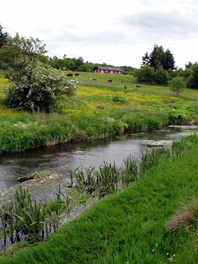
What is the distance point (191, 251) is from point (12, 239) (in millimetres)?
4160

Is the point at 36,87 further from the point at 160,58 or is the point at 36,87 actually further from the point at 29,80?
the point at 160,58

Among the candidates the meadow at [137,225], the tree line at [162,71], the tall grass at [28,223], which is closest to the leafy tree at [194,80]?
the tree line at [162,71]

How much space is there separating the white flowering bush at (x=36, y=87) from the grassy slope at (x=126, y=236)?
1676 centimetres

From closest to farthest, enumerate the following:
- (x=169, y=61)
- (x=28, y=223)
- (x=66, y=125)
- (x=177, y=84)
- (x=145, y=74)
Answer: (x=28, y=223) < (x=66, y=125) < (x=177, y=84) < (x=145, y=74) < (x=169, y=61)

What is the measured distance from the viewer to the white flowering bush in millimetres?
21047

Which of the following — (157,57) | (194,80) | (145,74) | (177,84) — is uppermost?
(157,57)

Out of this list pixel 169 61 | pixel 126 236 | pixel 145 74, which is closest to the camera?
pixel 126 236

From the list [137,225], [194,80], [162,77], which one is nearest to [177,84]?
[194,80]

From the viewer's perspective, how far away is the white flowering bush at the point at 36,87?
2105cm

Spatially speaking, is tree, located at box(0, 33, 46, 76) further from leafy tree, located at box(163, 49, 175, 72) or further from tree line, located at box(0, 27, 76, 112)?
leafy tree, located at box(163, 49, 175, 72)

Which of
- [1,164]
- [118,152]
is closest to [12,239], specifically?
[1,164]

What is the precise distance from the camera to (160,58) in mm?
95500

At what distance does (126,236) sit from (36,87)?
19.1m

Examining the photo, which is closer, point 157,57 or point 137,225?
point 137,225
